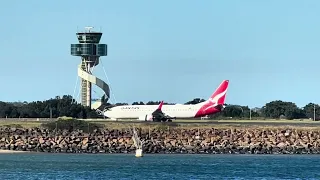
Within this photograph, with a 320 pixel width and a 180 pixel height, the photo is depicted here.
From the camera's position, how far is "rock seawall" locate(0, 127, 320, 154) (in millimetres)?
88938

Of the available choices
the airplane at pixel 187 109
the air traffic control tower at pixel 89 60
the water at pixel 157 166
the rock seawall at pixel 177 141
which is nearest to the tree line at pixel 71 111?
the air traffic control tower at pixel 89 60

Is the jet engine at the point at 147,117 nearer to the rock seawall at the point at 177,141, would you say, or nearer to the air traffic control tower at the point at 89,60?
the rock seawall at the point at 177,141

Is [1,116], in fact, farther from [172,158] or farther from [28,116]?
[172,158]

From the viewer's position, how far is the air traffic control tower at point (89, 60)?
16900 centimetres

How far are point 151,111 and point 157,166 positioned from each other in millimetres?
49539

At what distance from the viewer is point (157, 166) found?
74125 mm

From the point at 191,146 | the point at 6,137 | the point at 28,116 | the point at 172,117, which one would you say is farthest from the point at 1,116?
the point at 191,146

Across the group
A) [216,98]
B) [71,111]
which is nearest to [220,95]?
[216,98]

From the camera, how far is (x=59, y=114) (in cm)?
14262

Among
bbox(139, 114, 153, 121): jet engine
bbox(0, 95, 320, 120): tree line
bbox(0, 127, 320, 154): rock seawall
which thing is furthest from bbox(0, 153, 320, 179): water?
bbox(0, 95, 320, 120): tree line

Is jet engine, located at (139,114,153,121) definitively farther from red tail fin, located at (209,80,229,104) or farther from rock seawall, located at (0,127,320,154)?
rock seawall, located at (0,127,320,154)

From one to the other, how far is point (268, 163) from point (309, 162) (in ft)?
11.9

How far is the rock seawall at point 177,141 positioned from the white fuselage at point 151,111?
26.6m

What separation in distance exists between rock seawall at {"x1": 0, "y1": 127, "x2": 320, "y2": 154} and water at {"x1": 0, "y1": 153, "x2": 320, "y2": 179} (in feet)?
10.1
